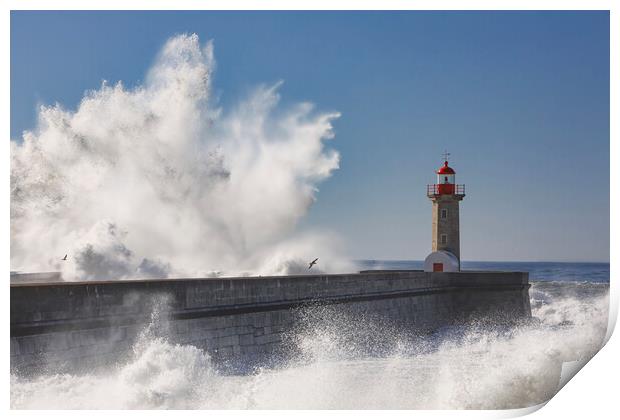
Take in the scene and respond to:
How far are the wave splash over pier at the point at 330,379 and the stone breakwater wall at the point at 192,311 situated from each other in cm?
20

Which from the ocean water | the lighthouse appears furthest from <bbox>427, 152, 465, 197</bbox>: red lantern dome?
the ocean water

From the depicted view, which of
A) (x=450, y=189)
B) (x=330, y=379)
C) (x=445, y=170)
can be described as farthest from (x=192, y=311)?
(x=445, y=170)

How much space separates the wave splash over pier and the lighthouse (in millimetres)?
3990

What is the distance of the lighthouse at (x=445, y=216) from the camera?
54.0 feet

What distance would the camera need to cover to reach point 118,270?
15.0 metres

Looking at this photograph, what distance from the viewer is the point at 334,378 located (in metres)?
9.52

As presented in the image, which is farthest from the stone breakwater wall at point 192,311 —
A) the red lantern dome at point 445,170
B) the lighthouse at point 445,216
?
the red lantern dome at point 445,170

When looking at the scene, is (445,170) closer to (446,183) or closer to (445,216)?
(446,183)

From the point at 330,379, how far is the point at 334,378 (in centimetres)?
9

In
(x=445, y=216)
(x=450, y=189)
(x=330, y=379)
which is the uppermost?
(x=450, y=189)

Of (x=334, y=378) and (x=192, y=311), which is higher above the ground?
(x=192, y=311)

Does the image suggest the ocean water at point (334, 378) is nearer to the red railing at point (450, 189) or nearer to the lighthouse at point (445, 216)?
the lighthouse at point (445, 216)

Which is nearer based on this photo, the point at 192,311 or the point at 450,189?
the point at 192,311

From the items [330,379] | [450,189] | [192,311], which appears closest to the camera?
[192,311]
